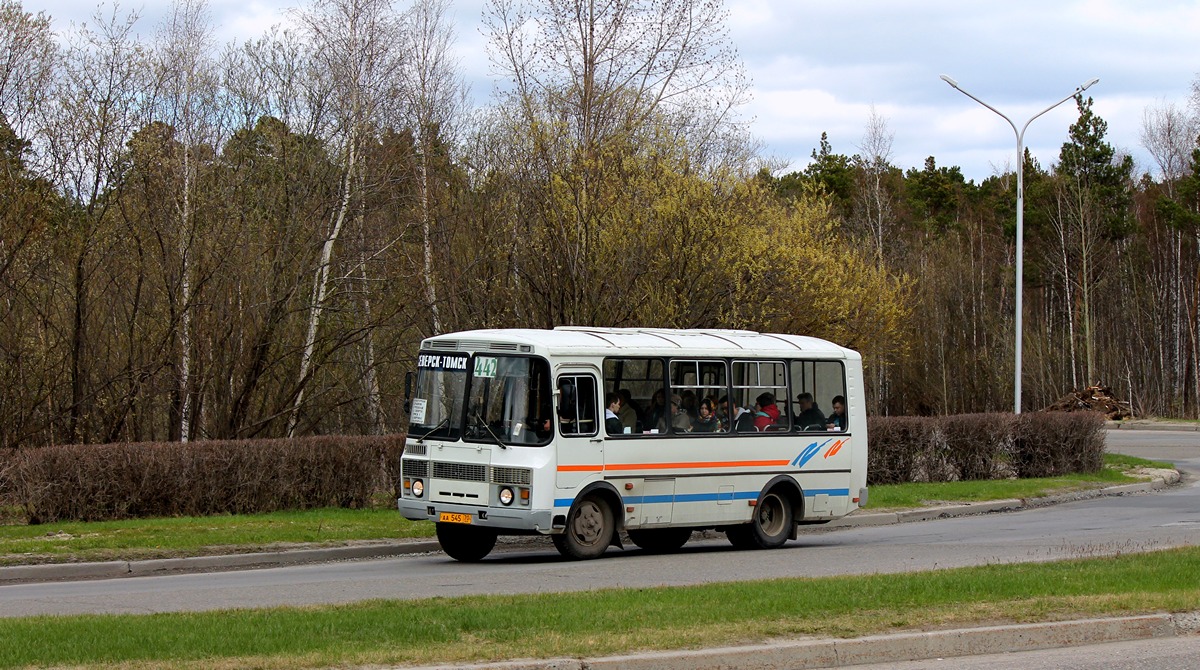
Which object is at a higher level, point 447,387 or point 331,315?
point 331,315

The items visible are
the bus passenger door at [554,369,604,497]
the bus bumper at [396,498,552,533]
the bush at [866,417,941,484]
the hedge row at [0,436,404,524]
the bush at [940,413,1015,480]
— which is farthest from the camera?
the bush at [940,413,1015,480]

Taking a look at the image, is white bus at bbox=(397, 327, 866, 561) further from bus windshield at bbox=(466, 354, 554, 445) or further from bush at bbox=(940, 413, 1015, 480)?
bush at bbox=(940, 413, 1015, 480)

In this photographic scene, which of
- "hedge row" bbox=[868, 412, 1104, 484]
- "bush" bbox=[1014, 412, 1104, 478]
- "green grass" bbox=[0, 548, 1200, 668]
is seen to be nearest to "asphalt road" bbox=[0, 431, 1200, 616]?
"green grass" bbox=[0, 548, 1200, 668]

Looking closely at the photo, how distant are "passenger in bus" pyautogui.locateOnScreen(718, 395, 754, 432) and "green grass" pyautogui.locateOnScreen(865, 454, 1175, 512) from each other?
18.6ft

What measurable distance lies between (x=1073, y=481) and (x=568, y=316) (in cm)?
1153

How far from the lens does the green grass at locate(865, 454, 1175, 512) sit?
24266 mm

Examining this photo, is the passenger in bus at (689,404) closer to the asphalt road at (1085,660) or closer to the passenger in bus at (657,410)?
the passenger in bus at (657,410)

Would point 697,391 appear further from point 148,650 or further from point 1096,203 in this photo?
point 1096,203

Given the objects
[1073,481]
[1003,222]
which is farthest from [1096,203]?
[1073,481]

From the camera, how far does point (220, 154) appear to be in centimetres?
2761

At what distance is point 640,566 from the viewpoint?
15672 millimetres

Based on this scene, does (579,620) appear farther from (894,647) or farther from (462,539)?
(462,539)

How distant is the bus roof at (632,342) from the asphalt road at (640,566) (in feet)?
8.68

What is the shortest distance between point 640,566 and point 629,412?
2.23 m
